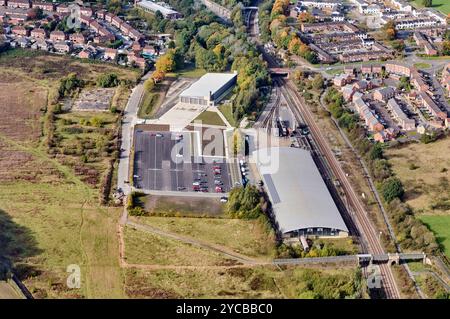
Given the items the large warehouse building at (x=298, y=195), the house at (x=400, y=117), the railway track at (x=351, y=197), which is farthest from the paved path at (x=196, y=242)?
the house at (x=400, y=117)

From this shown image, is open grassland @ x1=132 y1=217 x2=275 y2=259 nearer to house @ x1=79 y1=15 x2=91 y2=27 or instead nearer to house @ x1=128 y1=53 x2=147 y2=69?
house @ x1=128 y1=53 x2=147 y2=69

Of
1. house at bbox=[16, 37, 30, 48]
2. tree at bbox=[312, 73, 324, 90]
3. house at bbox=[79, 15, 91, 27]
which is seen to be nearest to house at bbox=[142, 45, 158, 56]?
house at bbox=[79, 15, 91, 27]

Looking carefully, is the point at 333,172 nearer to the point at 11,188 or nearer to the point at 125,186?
the point at 125,186

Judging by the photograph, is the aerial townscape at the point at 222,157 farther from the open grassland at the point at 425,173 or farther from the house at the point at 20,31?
the house at the point at 20,31

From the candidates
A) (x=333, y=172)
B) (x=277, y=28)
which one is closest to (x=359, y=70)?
(x=277, y=28)

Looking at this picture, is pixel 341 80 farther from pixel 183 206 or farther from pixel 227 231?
pixel 227 231

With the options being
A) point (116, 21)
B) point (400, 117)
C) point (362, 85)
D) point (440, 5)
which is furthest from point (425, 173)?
point (440, 5)
